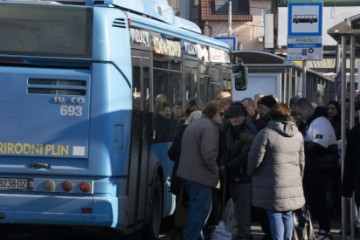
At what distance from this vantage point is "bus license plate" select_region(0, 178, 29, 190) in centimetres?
1028

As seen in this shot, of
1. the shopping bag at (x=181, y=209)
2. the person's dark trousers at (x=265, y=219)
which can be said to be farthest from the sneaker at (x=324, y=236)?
the shopping bag at (x=181, y=209)

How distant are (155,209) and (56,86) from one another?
280cm

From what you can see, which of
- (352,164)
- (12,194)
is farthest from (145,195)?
(352,164)

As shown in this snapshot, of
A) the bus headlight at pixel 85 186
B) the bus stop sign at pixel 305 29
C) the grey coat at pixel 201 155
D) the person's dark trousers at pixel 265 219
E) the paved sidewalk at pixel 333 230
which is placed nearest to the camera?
the bus headlight at pixel 85 186

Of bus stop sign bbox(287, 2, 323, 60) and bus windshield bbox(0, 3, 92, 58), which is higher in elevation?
bus stop sign bbox(287, 2, 323, 60)

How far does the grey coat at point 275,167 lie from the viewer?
9.73m

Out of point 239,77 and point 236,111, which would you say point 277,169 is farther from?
point 239,77

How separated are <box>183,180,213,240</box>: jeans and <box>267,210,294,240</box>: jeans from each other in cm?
137

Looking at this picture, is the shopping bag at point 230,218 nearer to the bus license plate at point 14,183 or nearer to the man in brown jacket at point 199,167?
the man in brown jacket at point 199,167

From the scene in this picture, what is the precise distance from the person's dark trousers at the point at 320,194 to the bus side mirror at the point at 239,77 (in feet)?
20.8

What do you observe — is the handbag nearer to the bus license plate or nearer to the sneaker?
the sneaker

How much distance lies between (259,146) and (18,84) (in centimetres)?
276

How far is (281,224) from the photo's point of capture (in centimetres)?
986

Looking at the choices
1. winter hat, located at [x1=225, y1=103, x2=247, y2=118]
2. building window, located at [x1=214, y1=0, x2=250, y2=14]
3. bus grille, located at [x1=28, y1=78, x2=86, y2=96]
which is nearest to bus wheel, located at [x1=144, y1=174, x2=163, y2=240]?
winter hat, located at [x1=225, y1=103, x2=247, y2=118]
